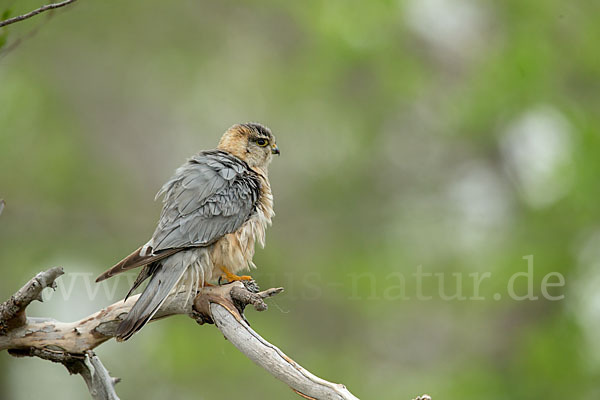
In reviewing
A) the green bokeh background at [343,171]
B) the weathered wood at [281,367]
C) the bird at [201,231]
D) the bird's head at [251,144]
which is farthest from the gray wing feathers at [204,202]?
the green bokeh background at [343,171]

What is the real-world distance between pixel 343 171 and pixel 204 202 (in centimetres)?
449

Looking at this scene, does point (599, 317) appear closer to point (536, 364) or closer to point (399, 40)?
point (536, 364)

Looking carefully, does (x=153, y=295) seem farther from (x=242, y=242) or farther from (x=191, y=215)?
(x=242, y=242)

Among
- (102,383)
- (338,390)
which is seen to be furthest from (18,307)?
(338,390)

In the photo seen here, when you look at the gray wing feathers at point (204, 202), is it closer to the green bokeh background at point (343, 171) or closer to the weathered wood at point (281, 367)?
the weathered wood at point (281, 367)

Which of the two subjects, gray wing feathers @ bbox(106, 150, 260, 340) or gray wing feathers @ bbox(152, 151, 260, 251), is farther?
gray wing feathers @ bbox(152, 151, 260, 251)

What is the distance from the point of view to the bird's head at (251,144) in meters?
4.28

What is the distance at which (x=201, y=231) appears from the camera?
3.43 meters

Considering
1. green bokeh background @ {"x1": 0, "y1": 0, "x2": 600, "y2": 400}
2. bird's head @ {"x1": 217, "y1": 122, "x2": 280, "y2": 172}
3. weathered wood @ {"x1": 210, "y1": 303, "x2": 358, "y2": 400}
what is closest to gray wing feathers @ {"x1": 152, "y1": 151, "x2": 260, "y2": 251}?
bird's head @ {"x1": 217, "y1": 122, "x2": 280, "y2": 172}

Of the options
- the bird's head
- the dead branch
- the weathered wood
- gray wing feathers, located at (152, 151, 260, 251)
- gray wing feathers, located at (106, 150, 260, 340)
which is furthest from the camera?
the bird's head

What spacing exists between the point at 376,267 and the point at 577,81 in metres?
3.05

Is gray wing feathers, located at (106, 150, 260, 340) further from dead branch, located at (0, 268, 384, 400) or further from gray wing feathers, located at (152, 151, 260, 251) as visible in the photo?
dead branch, located at (0, 268, 384, 400)

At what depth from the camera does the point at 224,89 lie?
866cm

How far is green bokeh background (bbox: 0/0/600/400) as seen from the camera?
736cm
